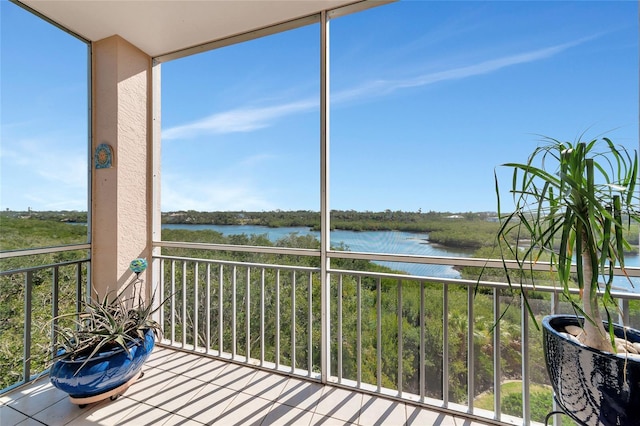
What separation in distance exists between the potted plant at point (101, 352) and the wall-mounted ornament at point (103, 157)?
1.20 meters

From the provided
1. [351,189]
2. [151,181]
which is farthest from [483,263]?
[151,181]

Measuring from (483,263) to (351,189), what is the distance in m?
1.01

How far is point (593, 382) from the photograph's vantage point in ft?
3.10

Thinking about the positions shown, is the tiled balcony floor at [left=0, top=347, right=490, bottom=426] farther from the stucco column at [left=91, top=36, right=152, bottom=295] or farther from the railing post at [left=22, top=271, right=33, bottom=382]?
the stucco column at [left=91, top=36, right=152, bottom=295]

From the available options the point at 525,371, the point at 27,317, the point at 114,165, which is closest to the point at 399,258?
the point at 525,371

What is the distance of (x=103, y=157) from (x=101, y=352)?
158cm

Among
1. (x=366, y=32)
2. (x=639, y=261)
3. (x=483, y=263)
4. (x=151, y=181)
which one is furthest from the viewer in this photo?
(x=151, y=181)

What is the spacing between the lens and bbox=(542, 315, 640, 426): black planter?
875 mm

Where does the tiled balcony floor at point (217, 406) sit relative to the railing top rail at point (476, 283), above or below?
below

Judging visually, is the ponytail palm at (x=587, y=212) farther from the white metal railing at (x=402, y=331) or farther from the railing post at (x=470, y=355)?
the railing post at (x=470, y=355)

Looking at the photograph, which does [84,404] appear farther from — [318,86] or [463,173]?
[463,173]

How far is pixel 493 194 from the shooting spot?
1.67m

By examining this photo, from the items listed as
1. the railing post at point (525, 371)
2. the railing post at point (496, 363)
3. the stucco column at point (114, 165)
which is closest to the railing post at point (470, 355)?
the railing post at point (496, 363)

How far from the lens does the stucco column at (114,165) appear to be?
2271mm
